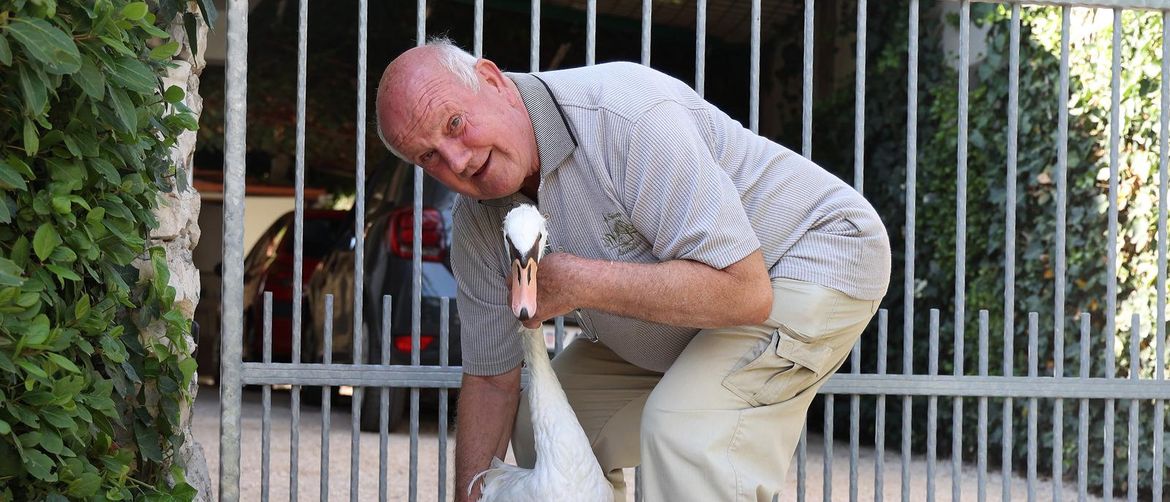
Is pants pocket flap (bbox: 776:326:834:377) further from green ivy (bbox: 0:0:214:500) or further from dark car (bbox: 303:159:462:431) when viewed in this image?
dark car (bbox: 303:159:462:431)

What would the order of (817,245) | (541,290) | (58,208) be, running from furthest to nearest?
(817,245)
(541,290)
(58,208)

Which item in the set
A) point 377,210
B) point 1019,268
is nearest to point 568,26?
point 377,210

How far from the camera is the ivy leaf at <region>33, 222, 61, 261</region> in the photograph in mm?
2357

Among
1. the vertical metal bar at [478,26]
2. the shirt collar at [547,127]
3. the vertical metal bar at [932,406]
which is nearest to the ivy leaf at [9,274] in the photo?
the shirt collar at [547,127]

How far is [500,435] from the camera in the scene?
10.6 ft

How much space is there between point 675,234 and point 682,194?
9 cm

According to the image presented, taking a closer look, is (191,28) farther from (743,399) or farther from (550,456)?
(743,399)

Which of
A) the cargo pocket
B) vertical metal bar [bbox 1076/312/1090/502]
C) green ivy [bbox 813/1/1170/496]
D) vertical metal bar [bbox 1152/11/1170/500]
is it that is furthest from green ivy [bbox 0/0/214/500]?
green ivy [bbox 813/1/1170/496]

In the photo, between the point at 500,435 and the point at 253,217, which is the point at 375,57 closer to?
the point at 253,217

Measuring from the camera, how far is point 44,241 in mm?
2371

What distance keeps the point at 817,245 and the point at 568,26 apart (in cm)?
839

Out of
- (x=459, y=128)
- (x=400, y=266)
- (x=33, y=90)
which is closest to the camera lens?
(x=33, y=90)

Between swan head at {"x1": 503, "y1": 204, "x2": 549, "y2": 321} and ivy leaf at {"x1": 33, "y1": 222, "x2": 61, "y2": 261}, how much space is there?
84cm

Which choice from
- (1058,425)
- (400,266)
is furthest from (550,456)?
(400,266)
